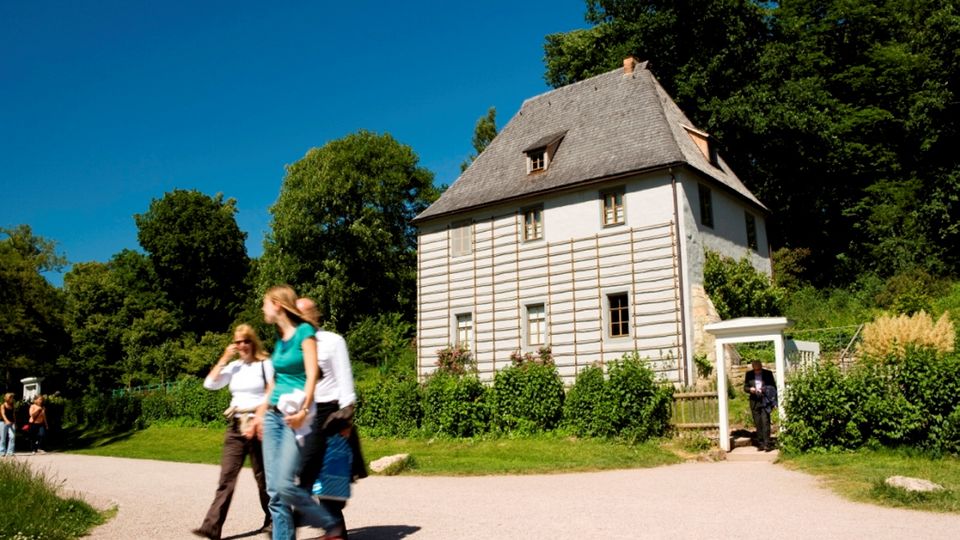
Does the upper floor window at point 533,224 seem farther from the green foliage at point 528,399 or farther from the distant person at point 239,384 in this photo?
the distant person at point 239,384

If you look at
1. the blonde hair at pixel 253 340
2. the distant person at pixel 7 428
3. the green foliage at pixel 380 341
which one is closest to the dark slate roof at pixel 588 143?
the green foliage at pixel 380 341

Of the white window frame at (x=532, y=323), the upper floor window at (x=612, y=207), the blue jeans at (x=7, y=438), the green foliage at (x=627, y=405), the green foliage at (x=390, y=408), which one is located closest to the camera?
the green foliage at (x=627, y=405)

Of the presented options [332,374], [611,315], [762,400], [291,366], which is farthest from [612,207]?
[291,366]

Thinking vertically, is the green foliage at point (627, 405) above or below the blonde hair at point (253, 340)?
below

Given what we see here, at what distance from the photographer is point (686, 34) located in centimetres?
3428

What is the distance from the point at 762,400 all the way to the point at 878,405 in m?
2.54

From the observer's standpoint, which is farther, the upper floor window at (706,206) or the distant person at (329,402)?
the upper floor window at (706,206)

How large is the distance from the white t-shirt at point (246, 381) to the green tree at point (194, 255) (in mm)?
49985

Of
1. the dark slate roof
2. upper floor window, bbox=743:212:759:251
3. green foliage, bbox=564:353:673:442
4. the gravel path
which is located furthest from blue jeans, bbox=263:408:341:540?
upper floor window, bbox=743:212:759:251

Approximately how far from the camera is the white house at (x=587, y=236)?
22938 millimetres

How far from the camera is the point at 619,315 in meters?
23.6

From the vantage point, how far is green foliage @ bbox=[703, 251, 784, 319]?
23578mm

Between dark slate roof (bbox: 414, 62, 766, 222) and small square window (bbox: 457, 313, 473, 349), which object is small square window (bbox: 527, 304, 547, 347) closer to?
small square window (bbox: 457, 313, 473, 349)

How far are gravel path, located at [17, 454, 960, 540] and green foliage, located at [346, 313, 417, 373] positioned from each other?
82.4 feet
